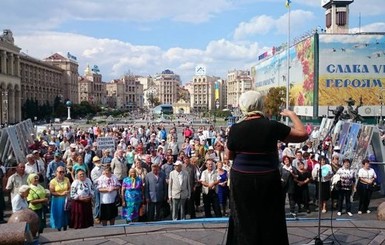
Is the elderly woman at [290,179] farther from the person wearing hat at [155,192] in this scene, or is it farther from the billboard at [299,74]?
the billboard at [299,74]

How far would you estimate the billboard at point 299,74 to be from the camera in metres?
56.1

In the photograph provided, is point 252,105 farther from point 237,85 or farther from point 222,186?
point 237,85

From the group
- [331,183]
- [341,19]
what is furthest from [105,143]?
[341,19]

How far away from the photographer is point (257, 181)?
4.17 metres

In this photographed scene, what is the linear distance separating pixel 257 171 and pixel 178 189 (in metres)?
6.37

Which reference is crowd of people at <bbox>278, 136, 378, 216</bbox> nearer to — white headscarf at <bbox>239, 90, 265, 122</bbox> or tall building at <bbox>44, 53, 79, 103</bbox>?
white headscarf at <bbox>239, 90, 265, 122</bbox>

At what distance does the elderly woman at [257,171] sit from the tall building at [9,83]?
7619 centimetres

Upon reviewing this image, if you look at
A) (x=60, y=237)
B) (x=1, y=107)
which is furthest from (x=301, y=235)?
(x=1, y=107)

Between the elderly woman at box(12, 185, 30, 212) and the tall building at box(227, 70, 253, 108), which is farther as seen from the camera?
the tall building at box(227, 70, 253, 108)

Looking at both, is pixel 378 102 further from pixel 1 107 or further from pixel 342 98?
pixel 1 107

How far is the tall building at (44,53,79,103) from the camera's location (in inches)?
Answer: 5832

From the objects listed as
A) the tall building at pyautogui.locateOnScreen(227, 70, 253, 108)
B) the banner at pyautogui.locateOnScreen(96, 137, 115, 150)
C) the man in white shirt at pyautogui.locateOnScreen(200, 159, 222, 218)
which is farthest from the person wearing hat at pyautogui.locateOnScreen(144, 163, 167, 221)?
the tall building at pyautogui.locateOnScreen(227, 70, 253, 108)

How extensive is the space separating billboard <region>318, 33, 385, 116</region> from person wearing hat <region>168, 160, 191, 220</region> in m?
46.8

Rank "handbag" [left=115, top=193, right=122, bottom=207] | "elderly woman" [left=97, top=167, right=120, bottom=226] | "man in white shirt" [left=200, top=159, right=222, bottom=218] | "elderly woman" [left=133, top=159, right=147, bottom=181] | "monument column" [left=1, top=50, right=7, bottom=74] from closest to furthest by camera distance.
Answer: "elderly woman" [left=97, top=167, right=120, bottom=226] → "handbag" [left=115, top=193, right=122, bottom=207] → "elderly woman" [left=133, top=159, right=147, bottom=181] → "man in white shirt" [left=200, top=159, right=222, bottom=218] → "monument column" [left=1, top=50, right=7, bottom=74]
